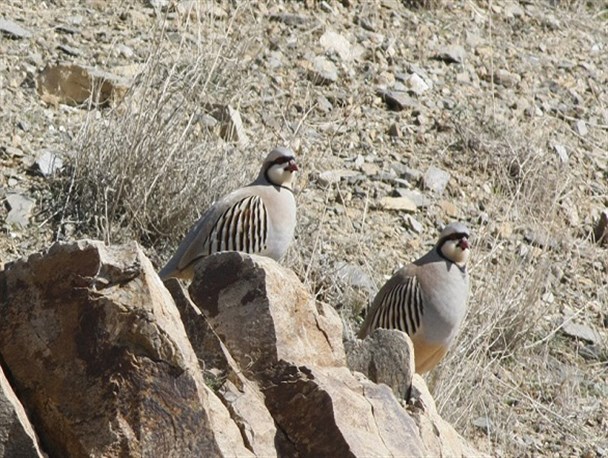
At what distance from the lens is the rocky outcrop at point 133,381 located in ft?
14.2

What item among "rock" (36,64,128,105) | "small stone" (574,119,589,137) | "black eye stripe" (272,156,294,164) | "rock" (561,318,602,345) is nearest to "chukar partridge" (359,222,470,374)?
"black eye stripe" (272,156,294,164)

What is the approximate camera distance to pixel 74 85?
9.48 m

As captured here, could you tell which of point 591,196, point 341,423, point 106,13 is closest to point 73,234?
point 106,13

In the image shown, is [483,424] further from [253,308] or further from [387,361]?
[253,308]

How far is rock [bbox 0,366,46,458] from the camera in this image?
4191mm

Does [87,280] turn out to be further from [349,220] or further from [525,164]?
[525,164]

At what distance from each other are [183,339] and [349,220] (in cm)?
500

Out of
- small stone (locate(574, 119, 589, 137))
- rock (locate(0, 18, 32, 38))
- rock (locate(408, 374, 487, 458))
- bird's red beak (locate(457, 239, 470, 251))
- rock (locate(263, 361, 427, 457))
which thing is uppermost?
rock (locate(263, 361, 427, 457))

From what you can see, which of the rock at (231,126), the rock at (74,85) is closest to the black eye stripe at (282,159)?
the rock at (231,126)

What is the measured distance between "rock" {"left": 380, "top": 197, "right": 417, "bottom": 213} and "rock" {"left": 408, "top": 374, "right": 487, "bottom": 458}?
4.04 meters

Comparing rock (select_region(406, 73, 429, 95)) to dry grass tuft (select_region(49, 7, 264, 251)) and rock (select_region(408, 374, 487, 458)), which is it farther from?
rock (select_region(408, 374, 487, 458))

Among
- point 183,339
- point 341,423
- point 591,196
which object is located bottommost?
point 591,196

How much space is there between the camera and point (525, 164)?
10453mm

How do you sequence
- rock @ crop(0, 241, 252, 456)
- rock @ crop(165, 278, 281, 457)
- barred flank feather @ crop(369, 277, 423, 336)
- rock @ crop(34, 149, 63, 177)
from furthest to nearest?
rock @ crop(34, 149, 63, 177)
barred flank feather @ crop(369, 277, 423, 336)
rock @ crop(165, 278, 281, 457)
rock @ crop(0, 241, 252, 456)
